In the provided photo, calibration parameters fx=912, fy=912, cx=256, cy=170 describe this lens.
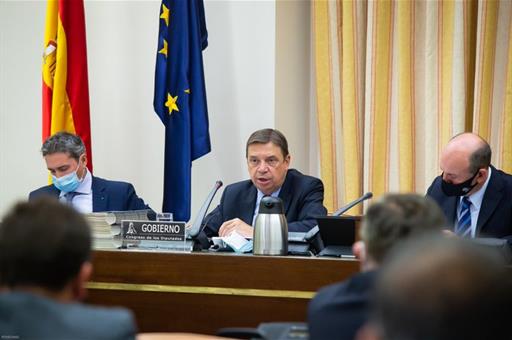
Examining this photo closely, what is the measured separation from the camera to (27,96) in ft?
22.0

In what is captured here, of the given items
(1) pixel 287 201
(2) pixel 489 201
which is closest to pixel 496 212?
(2) pixel 489 201

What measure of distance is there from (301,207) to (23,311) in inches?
126

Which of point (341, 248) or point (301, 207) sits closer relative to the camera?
point (341, 248)

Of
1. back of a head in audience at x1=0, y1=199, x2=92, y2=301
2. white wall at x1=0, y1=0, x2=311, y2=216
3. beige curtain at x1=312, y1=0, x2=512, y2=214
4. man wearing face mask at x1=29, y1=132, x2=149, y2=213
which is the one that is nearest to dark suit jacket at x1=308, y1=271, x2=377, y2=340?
back of a head in audience at x1=0, y1=199, x2=92, y2=301

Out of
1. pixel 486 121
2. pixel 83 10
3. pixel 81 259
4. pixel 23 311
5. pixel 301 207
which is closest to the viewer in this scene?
pixel 23 311

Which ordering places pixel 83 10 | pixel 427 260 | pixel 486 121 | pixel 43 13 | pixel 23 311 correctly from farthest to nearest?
pixel 43 13, pixel 83 10, pixel 486 121, pixel 23 311, pixel 427 260

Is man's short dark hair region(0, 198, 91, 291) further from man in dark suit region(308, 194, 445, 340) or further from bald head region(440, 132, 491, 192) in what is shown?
bald head region(440, 132, 491, 192)

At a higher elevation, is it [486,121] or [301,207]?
[486,121]

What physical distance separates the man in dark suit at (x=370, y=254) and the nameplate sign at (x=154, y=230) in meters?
1.90

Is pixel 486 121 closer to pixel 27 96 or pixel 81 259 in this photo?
pixel 27 96

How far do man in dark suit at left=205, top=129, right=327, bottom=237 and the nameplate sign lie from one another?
749mm

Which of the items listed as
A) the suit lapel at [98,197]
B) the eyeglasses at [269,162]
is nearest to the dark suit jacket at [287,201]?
the eyeglasses at [269,162]

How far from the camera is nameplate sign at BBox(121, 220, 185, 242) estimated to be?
4.25 metres

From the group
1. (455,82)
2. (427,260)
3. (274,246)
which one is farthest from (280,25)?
(427,260)
